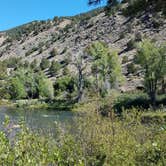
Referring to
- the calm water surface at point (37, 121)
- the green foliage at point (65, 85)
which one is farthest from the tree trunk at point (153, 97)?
the green foliage at point (65, 85)

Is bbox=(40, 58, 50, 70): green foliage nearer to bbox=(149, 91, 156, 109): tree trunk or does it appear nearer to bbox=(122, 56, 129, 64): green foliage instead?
bbox=(122, 56, 129, 64): green foliage

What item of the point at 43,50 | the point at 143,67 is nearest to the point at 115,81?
the point at 143,67

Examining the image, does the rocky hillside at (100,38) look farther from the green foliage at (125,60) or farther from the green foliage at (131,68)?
the green foliage at (131,68)

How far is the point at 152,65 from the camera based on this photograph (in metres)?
88.9

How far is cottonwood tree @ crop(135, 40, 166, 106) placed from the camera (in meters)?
88.0

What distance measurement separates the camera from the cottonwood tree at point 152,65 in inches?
3465

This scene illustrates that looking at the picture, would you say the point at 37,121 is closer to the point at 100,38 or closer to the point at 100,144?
the point at 100,144

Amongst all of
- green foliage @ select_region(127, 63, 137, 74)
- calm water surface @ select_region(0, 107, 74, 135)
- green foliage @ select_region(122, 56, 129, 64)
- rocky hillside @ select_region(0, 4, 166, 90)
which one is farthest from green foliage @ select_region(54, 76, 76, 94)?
calm water surface @ select_region(0, 107, 74, 135)

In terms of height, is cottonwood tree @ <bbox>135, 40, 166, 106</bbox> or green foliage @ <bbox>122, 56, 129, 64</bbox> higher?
green foliage @ <bbox>122, 56, 129, 64</bbox>

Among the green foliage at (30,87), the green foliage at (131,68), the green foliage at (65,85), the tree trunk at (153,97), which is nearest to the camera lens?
the tree trunk at (153,97)

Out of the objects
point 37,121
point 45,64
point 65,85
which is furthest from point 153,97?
point 45,64

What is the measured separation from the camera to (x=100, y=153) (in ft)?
50.5

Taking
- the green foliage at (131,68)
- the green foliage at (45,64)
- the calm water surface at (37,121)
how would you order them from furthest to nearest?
the green foliage at (45,64) → the green foliage at (131,68) → the calm water surface at (37,121)

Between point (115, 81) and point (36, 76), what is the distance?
29903 millimetres
